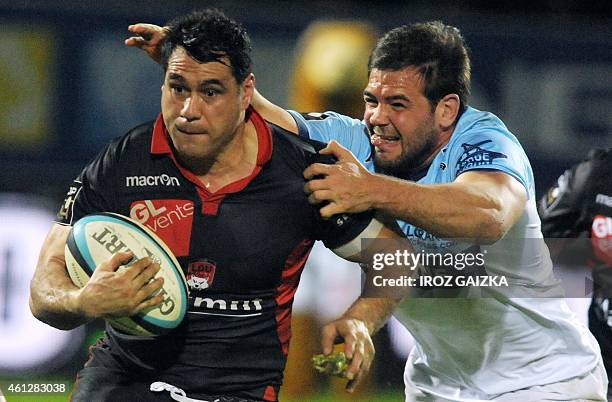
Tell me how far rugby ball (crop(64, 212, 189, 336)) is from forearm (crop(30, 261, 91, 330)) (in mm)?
39

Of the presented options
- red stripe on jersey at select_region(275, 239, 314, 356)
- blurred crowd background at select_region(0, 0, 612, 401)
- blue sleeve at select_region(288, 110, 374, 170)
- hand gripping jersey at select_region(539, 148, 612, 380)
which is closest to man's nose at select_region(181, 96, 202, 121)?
red stripe on jersey at select_region(275, 239, 314, 356)

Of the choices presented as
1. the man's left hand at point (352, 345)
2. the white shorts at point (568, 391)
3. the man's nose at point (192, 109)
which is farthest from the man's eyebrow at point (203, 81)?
the white shorts at point (568, 391)

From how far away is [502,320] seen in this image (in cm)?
333

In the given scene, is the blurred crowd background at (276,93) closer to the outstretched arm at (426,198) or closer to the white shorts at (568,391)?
the white shorts at (568,391)

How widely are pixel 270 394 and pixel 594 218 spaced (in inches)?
63.1

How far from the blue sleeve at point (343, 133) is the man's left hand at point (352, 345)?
983mm

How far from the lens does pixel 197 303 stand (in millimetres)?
2928

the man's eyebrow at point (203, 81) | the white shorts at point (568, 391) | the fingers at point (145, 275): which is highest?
the man's eyebrow at point (203, 81)

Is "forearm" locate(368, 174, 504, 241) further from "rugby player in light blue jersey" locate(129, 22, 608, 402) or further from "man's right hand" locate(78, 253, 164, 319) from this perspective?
"man's right hand" locate(78, 253, 164, 319)

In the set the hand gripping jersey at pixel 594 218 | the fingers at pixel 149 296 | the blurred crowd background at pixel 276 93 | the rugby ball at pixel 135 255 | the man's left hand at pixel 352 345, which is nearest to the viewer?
the man's left hand at pixel 352 345

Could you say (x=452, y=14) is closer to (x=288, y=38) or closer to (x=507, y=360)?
(x=288, y=38)

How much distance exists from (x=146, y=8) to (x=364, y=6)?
1.29 meters

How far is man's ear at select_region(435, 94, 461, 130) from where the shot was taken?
136 inches

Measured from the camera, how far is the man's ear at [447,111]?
136 inches
